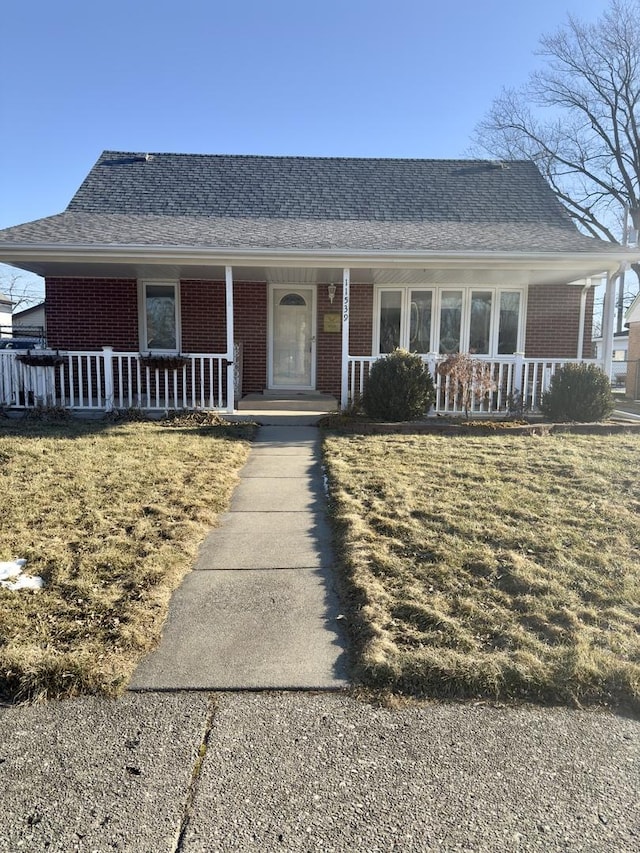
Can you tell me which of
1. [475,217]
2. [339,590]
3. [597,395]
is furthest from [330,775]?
[475,217]

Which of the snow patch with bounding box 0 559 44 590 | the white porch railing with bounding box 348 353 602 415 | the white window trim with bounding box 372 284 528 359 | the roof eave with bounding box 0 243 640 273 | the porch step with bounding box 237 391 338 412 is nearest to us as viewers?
the snow patch with bounding box 0 559 44 590

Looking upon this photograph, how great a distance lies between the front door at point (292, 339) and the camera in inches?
508

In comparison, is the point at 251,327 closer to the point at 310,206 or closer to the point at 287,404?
the point at 287,404

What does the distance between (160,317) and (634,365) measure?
15.4 m

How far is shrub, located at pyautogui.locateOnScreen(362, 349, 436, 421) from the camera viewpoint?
9.09m

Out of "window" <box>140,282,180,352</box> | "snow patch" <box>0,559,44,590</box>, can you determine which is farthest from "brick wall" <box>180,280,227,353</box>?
"snow patch" <box>0,559,44,590</box>

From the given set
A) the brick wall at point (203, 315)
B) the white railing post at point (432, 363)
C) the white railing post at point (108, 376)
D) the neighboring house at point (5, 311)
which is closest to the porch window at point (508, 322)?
the white railing post at point (432, 363)

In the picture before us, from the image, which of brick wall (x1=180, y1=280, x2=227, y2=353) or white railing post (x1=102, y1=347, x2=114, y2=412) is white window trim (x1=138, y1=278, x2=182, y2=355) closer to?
brick wall (x1=180, y1=280, x2=227, y2=353)

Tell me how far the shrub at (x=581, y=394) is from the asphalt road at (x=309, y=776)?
749 centimetres

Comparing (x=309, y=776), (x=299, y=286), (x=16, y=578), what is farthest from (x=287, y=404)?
(x=309, y=776)

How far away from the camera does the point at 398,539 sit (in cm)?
437

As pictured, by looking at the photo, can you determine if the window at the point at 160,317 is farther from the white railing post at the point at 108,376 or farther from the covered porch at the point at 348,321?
the white railing post at the point at 108,376

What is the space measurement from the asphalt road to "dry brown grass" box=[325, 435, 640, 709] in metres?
0.21

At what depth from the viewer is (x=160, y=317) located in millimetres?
12633
